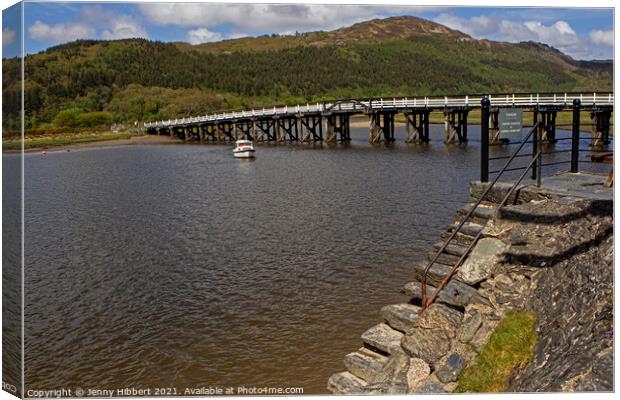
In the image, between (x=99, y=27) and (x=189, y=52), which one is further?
(x=189, y=52)

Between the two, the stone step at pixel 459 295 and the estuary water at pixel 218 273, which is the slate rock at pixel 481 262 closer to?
the stone step at pixel 459 295

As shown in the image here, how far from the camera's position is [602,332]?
6.70m

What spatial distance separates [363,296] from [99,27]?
279 inches

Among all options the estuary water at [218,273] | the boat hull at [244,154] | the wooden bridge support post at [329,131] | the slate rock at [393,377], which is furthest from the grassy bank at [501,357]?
the wooden bridge support post at [329,131]

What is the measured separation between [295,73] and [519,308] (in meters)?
91.9

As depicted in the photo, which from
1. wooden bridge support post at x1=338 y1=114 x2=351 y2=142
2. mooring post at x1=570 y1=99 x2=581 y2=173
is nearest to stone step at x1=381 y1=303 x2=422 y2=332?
mooring post at x1=570 y1=99 x2=581 y2=173

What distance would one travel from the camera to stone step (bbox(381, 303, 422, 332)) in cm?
855

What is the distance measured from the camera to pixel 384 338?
27.9 feet

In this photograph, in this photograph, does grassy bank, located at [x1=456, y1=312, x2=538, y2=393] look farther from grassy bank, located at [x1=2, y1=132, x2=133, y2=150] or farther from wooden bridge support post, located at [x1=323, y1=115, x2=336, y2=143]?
wooden bridge support post, located at [x1=323, y1=115, x2=336, y2=143]

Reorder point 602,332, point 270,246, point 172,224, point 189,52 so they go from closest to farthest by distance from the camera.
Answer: point 602,332, point 270,246, point 172,224, point 189,52

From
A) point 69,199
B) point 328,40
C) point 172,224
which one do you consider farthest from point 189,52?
point 172,224

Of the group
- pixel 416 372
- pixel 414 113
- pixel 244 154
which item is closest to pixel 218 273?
pixel 416 372

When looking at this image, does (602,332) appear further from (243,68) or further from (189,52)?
(189,52)

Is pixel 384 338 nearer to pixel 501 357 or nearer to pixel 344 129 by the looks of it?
pixel 501 357
